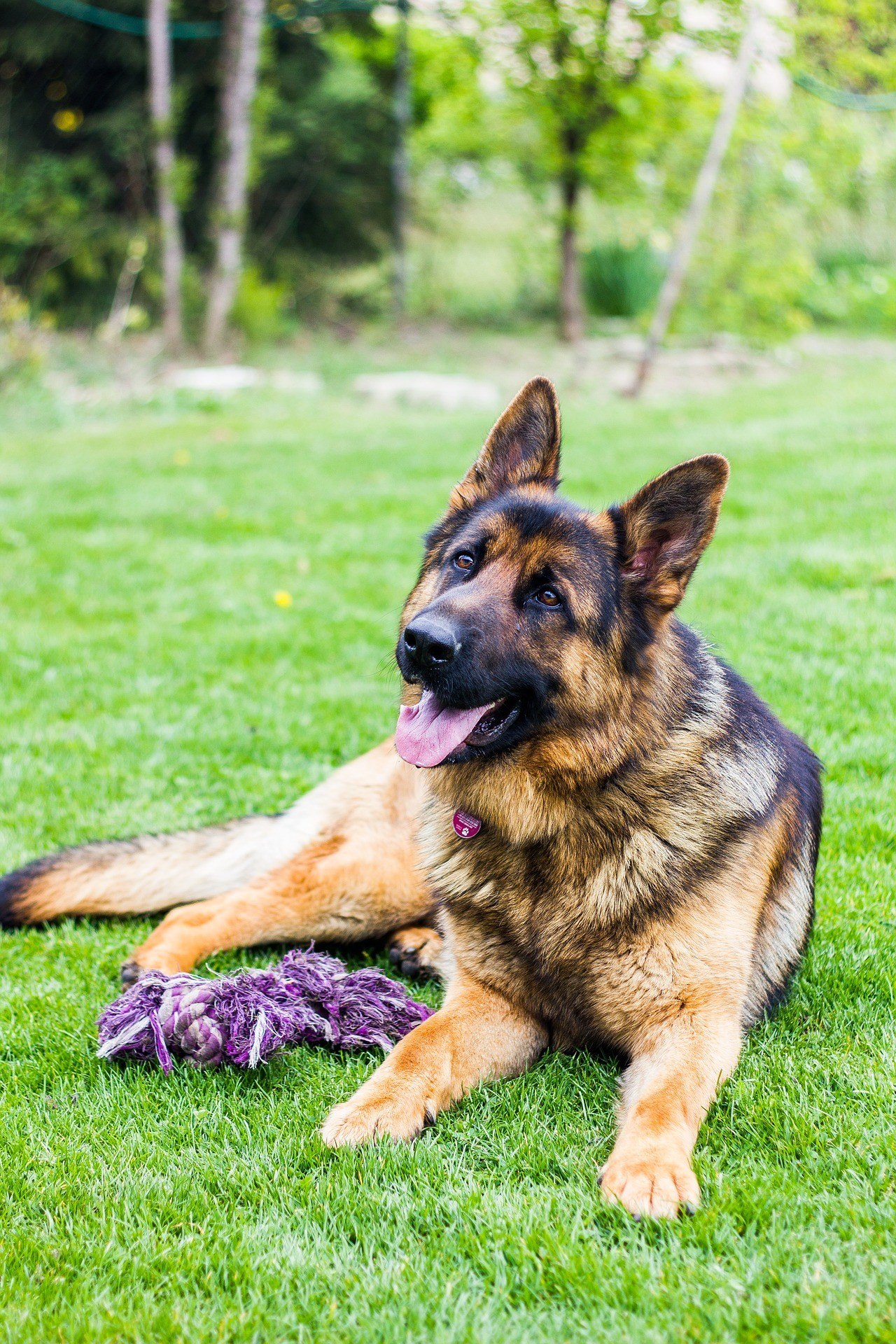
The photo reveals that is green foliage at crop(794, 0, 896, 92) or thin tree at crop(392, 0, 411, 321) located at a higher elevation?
green foliage at crop(794, 0, 896, 92)

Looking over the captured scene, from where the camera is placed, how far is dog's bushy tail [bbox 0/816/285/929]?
139 inches

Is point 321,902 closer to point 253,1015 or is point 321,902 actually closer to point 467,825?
point 253,1015

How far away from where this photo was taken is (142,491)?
973 cm

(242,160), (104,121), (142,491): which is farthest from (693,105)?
(142,491)

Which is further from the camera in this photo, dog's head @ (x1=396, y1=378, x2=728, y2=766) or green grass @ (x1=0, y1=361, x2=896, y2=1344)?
dog's head @ (x1=396, y1=378, x2=728, y2=766)

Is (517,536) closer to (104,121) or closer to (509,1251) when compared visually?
(509,1251)

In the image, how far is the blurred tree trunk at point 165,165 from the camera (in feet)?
42.8

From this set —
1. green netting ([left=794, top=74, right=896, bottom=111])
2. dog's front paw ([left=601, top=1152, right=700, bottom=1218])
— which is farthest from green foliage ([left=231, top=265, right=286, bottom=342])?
dog's front paw ([left=601, top=1152, right=700, bottom=1218])

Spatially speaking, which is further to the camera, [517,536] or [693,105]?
[693,105]

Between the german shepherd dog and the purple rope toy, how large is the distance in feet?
0.78

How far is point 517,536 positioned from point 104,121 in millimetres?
14931

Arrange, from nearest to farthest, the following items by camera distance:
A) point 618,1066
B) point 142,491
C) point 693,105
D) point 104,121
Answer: point 618,1066, point 142,491, point 104,121, point 693,105

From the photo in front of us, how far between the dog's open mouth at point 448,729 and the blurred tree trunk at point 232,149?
13.0 m

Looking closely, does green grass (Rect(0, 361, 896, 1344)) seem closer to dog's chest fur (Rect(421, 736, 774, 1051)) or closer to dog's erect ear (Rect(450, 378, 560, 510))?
A: dog's chest fur (Rect(421, 736, 774, 1051))
